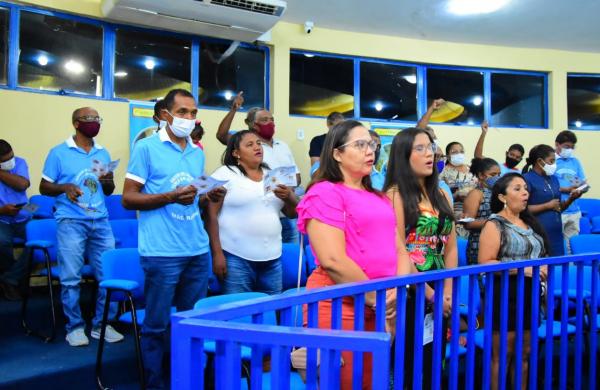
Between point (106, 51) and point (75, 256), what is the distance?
3.39 meters

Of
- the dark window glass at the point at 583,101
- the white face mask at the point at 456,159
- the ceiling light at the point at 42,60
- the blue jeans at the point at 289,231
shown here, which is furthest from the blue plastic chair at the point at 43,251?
the dark window glass at the point at 583,101

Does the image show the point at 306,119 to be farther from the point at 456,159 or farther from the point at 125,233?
the point at 125,233

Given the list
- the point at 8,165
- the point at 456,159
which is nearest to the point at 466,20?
the point at 456,159

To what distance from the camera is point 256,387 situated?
1.21 metres

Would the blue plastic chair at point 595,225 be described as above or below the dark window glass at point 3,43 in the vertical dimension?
below

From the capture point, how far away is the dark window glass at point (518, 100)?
8.87 meters

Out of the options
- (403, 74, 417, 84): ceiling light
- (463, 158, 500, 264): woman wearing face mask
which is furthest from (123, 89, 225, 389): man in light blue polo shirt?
(403, 74, 417, 84): ceiling light

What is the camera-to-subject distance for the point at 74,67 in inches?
241

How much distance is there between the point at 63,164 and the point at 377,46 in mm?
5392

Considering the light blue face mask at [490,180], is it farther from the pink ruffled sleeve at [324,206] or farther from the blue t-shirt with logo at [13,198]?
the blue t-shirt with logo at [13,198]

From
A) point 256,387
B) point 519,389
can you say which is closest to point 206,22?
point 519,389

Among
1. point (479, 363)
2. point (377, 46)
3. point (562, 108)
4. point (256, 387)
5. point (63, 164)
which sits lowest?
point (479, 363)

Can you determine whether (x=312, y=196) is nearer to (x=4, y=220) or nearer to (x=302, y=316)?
(x=302, y=316)

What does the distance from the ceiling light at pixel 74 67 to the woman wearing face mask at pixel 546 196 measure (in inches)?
193
